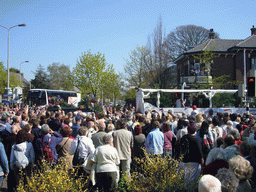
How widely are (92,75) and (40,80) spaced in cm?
3426

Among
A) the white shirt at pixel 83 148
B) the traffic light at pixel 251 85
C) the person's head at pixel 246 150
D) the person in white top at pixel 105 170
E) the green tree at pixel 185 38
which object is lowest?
the person in white top at pixel 105 170

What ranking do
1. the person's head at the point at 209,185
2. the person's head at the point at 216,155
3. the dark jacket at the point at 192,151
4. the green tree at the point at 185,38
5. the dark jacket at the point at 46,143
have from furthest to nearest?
1. the green tree at the point at 185,38
2. the dark jacket at the point at 46,143
3. the dark jacket at the point at 192,151
4. the person's head at the point at 216,155
5. the person's head at the point at 209,185

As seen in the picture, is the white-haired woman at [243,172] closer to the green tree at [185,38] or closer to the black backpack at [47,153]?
the black backpack at [47,153]

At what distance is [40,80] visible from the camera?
7588 cm

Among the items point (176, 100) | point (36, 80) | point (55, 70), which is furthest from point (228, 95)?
point (55, 70)

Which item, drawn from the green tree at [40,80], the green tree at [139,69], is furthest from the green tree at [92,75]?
the green tree at [40,80]

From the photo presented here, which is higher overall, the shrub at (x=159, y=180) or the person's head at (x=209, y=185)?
the person's head at (x=209, y=185)

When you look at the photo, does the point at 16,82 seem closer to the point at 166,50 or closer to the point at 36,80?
the point at 36,80

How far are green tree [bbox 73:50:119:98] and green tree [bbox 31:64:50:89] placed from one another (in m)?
32.0

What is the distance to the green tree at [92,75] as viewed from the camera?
153ft

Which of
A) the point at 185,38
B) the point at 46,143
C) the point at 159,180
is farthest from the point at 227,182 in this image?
the point at 185,38

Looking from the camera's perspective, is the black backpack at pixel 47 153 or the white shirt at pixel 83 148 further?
the black backpack at pixel 47 153

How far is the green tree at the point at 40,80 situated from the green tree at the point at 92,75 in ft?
105

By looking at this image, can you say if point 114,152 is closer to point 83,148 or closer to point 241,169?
point 83,148
